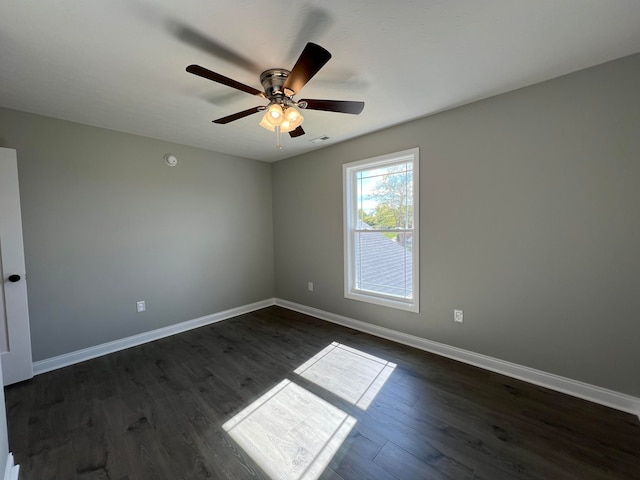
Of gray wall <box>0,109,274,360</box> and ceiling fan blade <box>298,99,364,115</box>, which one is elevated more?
ceiling fan blade <box>298,99,364,115</box>

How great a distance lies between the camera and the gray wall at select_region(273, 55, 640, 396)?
1836 millimetres

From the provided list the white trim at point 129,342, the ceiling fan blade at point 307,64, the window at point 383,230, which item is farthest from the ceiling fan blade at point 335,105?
the white trim at point 129,342

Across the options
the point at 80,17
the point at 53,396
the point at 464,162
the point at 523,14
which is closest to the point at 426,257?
the point at 464,162

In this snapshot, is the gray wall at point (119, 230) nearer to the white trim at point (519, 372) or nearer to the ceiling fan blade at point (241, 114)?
the ceiling fan blade at point (241, 114)

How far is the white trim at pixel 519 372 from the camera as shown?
1.88 metres

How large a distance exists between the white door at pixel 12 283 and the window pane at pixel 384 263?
3400mm

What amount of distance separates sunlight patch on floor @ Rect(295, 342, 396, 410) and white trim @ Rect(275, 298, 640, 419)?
19.7 inches

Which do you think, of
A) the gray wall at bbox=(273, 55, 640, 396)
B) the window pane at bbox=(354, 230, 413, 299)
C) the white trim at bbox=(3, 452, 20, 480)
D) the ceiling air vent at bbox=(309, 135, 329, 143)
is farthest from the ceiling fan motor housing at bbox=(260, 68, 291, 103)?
the white trim at bbox=(3, 452, 20, 480)

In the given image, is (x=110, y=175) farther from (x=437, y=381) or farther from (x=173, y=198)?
(x=437, y=381)

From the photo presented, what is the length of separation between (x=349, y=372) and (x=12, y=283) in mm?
3129

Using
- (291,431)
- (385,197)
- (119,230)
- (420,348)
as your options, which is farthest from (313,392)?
(119,230)

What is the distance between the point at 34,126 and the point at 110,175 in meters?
0.67

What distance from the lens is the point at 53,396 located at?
84.1 inches

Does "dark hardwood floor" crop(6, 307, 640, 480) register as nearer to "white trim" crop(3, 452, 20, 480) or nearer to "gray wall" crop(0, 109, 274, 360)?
"white trim" crop(3, 452, 20, 480)
